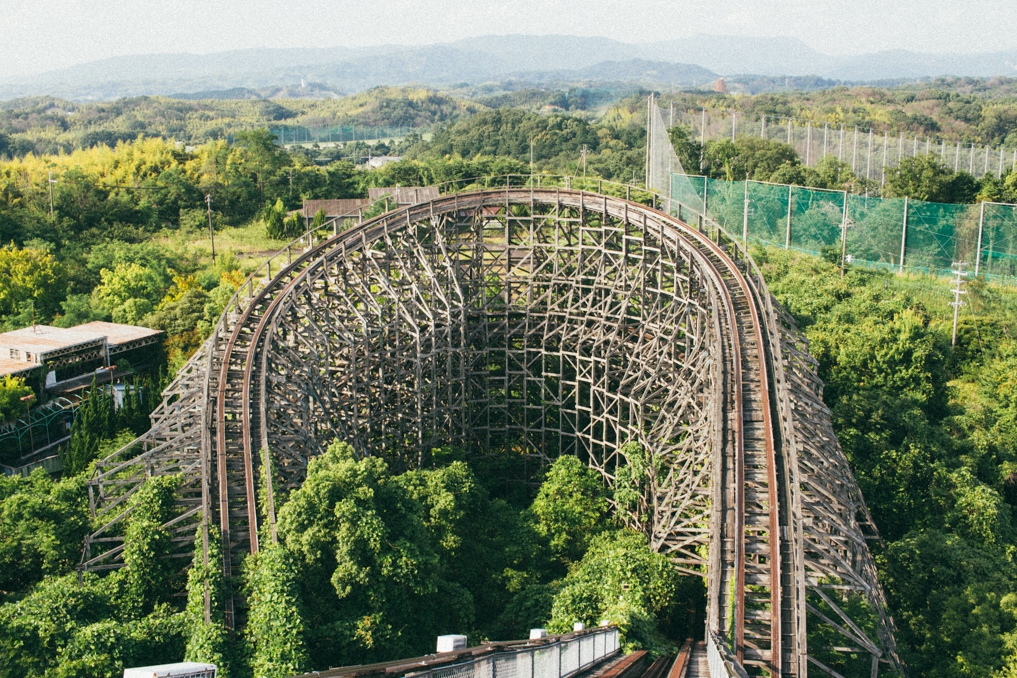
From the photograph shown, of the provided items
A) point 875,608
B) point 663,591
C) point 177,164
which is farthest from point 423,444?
point 177,164

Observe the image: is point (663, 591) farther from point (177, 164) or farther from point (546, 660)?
point (177, 164)

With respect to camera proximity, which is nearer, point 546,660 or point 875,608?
point 546,660

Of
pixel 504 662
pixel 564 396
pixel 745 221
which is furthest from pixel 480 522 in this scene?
pixel 745 221

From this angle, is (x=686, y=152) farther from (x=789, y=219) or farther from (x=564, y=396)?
(x=564, y=396)

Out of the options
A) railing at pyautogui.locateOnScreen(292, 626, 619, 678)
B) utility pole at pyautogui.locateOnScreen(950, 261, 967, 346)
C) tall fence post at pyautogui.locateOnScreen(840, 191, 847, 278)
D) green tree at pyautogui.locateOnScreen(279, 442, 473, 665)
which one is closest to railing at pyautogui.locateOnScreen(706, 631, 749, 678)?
railing at pyautogui.locateOnScreen(292, 626, 619, 678)

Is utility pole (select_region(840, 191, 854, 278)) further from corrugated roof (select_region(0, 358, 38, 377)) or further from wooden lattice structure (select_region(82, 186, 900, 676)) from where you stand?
corrugated roof (select_region(0, 358, 38, 377))

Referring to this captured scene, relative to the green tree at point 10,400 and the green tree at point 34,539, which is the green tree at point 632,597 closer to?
the green tree at point 34,539

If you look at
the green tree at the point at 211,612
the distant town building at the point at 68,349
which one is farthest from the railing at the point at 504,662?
the distant town building at the point at 68,349

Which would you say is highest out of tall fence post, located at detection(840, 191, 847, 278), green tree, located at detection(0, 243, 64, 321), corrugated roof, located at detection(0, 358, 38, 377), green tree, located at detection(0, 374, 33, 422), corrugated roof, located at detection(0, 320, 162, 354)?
tall fence post, located at detection(840, 191, 847, 278)
